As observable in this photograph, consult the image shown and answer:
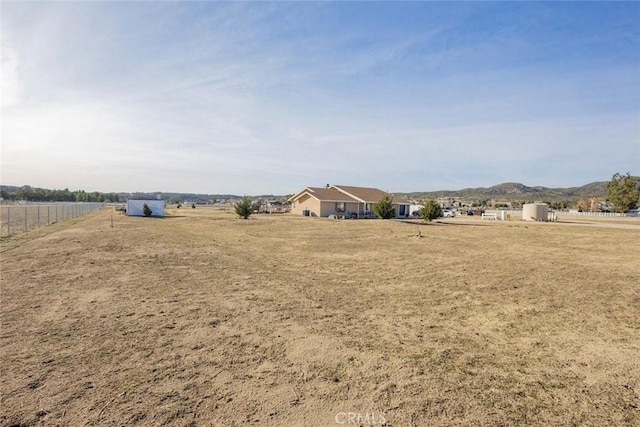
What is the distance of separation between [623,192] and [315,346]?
268ft

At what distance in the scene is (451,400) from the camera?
4004mm

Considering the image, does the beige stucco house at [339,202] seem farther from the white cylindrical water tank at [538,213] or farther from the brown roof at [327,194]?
the white cylindrical water tank at [538,213]

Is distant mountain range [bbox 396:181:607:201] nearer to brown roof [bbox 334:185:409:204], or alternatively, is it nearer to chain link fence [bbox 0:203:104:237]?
brown roof [bbox 334:185:409:204]

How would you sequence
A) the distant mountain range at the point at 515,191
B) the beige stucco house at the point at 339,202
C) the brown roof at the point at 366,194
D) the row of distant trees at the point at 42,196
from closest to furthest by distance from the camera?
the beige stucco house at the point at 339,202, the brown roof at the point at 366,194, the row of distant trees at the point at 42,196, the distant mountain range at the point at 515,191

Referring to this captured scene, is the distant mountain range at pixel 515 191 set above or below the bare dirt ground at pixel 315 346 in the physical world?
above

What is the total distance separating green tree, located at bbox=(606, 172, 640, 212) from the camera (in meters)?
63.1

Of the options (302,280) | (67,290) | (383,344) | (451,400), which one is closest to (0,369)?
(67,290)

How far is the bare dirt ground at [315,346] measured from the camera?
383 centimetres
